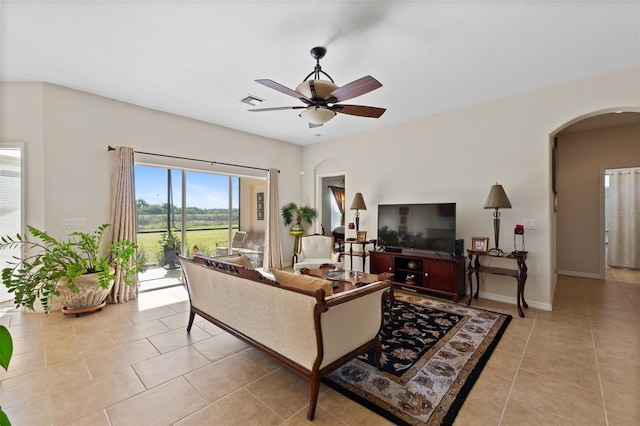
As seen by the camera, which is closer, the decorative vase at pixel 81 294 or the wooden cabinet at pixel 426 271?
the decorative vase at pixel 81 294

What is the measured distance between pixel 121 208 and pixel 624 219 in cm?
985

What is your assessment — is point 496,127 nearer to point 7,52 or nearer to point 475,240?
point 475,240

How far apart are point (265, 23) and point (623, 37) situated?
11.2ft

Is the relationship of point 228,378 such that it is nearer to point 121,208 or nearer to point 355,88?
point 355,88

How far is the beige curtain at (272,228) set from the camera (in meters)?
6.07

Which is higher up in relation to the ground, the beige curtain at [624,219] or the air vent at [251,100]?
the air vent at [251,100]

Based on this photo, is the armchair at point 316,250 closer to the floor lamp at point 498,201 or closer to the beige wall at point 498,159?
the beige wall at point 498,159

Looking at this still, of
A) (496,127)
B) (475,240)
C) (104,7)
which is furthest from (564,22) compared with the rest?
(104,7)

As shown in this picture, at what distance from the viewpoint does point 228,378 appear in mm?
2254

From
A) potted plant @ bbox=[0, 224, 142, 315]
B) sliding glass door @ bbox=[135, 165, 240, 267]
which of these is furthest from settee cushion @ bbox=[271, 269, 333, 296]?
sliding glass door @ bbox=[135, 165, 240, 267]

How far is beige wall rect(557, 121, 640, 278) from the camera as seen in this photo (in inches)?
200

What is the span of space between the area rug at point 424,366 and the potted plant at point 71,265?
3222 millimetres

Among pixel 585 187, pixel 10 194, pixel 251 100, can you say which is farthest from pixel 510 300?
pixel 10 194

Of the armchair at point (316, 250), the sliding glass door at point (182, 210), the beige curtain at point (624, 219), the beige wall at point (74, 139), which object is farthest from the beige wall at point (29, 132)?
the beige curtain at point (624, 219)
